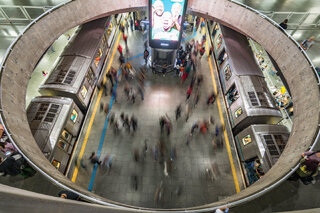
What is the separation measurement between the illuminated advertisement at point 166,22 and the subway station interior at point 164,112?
7 cm

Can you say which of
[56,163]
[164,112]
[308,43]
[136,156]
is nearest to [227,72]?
[164,112]

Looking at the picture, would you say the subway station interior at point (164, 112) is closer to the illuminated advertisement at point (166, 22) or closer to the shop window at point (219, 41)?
the illuminated advertisement at point (166, 22)

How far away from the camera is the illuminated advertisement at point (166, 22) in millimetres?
9820

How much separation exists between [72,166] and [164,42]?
10142mm

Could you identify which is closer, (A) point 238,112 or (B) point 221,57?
(A) point 238,112

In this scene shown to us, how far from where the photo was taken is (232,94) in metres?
12.0

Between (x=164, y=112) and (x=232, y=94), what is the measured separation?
5210 mm

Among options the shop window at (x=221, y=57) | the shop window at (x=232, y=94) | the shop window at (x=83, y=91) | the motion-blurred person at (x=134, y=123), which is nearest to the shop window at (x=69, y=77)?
the shop window at (x=83, y=91)

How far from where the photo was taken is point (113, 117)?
37.3 ft

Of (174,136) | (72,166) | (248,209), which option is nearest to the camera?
(248,209)

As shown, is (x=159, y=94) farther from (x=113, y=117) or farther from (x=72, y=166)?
(x=72, y=166)

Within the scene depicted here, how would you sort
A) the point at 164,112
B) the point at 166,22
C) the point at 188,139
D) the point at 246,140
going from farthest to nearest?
the point at 164,112
the point at 188,139
the point at 166,22
the point at 246,140

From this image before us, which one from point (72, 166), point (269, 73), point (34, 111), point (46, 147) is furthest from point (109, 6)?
point (269, 73)

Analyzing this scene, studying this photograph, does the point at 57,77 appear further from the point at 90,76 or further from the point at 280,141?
the point at 280,141
